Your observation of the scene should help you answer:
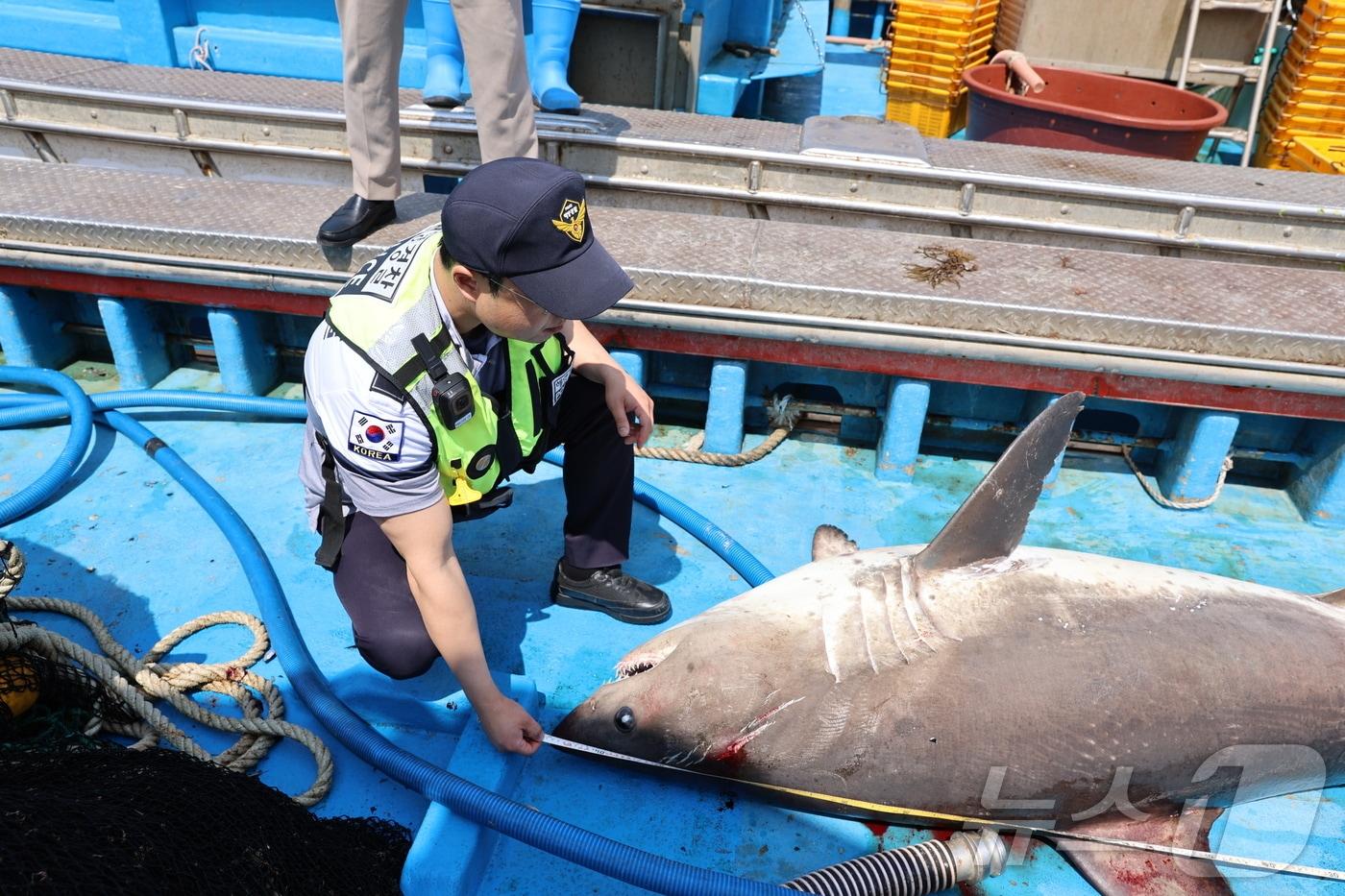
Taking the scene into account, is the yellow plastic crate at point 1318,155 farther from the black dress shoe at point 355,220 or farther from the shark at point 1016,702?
the black dress shoe at point 355,220

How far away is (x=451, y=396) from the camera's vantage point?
7.49 ft

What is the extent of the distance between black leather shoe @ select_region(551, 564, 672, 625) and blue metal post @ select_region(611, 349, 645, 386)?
3.17ft

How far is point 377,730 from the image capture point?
266cm

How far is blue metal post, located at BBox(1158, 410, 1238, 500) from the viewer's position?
3689 mm

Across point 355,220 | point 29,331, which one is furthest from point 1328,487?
point 29,331

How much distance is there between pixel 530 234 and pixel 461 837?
1.35 meters

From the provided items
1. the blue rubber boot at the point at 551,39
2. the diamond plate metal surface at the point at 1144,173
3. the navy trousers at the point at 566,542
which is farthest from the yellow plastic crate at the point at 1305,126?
the navy trousers at the point at 566,542

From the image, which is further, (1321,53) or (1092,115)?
(1321,53)

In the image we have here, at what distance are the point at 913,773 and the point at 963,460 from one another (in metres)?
2.04

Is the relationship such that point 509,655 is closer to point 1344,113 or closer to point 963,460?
point 963,460

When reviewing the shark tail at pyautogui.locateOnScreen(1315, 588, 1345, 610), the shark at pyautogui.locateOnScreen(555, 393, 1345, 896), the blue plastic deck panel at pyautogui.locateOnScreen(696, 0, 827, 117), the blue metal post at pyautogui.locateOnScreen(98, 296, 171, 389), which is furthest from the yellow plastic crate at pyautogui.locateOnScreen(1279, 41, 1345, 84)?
the blue metal post at pyautogui.locateOnScreen(98, 296, 171, 389)

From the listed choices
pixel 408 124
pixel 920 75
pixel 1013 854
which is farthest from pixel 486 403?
pixel 920 75

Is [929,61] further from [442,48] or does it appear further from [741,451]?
[741,451]

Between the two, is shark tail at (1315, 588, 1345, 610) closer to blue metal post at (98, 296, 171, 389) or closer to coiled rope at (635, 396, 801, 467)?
coiled rope at (635, 396, 801, 467)
